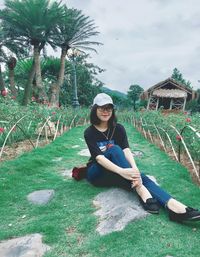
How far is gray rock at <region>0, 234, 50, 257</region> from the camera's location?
2705mm

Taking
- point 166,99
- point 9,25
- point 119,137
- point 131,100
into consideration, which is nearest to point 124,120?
point 166,99

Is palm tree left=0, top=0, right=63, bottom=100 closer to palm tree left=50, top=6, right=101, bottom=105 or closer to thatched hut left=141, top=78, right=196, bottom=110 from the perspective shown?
palm tree left=50, top=6, right=101, bottom=105

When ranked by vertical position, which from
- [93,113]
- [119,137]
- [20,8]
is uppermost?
[20,8]

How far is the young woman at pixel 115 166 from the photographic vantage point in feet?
10.4

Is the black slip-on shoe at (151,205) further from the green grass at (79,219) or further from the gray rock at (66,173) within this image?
the gray rock at (66,173)

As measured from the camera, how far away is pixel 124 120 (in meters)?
20.6

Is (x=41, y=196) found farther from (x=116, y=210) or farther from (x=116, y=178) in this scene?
(x=116, y=210)

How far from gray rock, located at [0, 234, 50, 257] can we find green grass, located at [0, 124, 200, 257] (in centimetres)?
8

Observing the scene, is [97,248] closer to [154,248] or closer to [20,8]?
[154,248]

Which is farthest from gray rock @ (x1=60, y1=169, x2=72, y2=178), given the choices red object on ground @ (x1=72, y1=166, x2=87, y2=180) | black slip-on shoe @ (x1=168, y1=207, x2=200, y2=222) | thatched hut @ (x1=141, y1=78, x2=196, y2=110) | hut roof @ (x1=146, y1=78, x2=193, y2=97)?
hut roof @ (x1=146, y1=78, x2=193, y2=97)

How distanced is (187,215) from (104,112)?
1554 mm

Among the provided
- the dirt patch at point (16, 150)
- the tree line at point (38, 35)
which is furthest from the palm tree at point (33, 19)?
the dirt patch at point (16, 150)

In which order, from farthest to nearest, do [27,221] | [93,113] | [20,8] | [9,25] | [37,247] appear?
1. [9,25]
2. [20,8]
3. [93,113]
4. [27,221]
5. [37,247]

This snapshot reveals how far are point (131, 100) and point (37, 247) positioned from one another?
51516 millimetres
